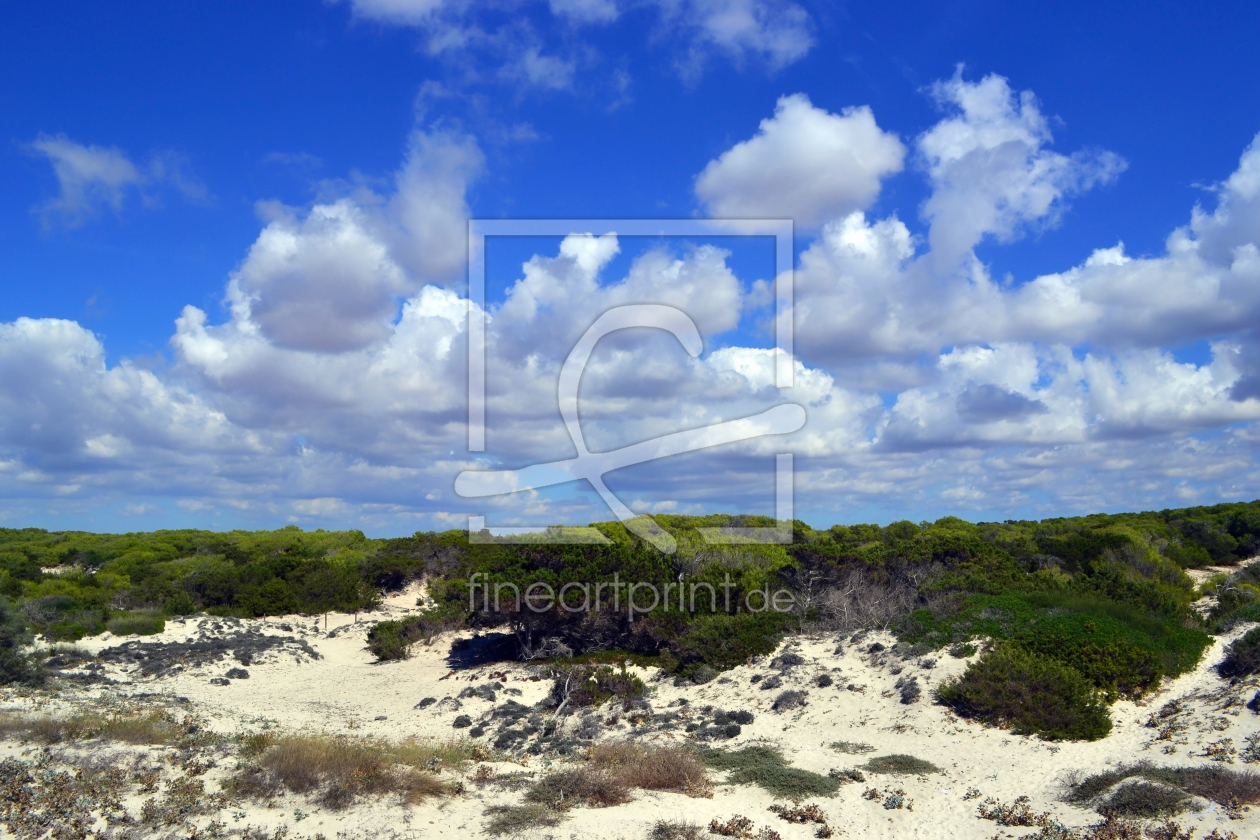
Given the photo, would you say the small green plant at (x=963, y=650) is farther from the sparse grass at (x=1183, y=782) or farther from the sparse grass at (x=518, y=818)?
the sparse grass at (x=518, y=818)

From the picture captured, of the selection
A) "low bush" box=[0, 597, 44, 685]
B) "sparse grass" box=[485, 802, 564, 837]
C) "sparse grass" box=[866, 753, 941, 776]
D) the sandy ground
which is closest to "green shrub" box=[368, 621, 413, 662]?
the sandy ground

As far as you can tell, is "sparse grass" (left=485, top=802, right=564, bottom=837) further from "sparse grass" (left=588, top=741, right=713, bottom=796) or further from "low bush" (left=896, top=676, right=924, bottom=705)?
"low bush" (left=896, top=676, right=924, bottom=705)

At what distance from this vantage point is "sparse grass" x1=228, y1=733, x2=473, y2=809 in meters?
10.3

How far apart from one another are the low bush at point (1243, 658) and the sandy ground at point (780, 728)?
398mm

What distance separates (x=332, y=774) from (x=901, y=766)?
9275 mm

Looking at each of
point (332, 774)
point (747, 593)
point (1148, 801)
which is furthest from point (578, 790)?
point (747, 593)

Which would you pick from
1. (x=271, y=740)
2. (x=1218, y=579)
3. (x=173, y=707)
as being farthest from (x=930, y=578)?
(x=173, y=707)

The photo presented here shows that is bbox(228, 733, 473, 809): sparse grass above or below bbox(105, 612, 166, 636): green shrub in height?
above

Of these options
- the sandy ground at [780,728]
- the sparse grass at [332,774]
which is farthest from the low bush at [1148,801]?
the sparse grass at [332,774]

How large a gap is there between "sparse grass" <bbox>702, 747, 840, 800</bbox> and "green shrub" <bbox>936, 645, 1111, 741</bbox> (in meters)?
4.26

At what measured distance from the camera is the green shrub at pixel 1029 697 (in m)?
14.0

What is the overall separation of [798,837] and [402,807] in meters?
5.29

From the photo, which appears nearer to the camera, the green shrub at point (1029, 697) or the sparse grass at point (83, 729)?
the sparse grass at point (83, 729)

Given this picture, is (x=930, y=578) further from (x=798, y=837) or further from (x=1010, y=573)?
(x=798, y=837)
